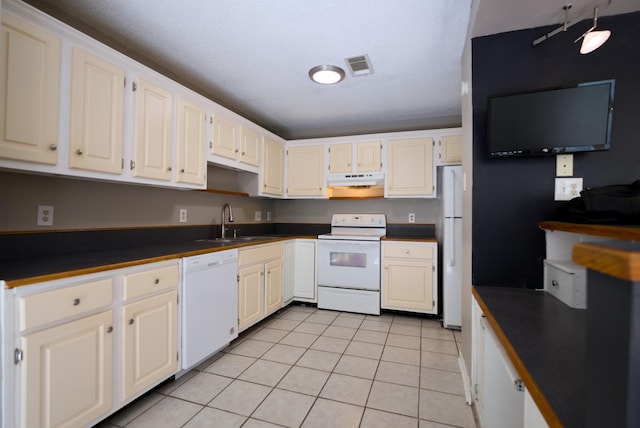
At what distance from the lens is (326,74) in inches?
98.3

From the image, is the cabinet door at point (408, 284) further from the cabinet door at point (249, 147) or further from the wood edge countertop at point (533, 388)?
the wood edge countertop at point (533, 388)

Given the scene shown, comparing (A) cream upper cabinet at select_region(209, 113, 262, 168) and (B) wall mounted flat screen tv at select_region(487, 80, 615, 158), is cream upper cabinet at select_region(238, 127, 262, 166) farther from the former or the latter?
(B) wall mounted flat screen tv at select_region(487, 80, 615, 158)

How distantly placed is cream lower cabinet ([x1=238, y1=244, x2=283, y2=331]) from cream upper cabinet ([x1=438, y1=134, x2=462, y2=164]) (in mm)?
2196

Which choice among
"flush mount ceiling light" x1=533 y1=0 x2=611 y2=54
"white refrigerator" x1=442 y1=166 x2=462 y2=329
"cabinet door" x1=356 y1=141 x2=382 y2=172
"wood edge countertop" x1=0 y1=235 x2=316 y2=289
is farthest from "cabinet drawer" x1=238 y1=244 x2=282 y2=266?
"flush mount ceiling light" x1=533 y1=0 x2=611 y2=54

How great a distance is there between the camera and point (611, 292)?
17.1 inches

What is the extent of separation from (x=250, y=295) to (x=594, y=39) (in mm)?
2935


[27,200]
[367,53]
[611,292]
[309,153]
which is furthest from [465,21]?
[27,200]

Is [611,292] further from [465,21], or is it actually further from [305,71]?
[305,71]

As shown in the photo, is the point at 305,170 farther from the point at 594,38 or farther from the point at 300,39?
the point at 594,38

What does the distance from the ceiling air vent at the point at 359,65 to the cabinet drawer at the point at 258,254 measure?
6.20 ft

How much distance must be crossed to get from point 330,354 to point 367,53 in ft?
8.13

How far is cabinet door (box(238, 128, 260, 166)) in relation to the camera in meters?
3.05

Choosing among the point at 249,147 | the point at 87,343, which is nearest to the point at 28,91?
the point at 87,343

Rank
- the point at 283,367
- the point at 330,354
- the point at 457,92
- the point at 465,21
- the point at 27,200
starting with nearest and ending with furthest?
1. the point at 27,200
2. the point at 465,21
3. the point at 283,367
4. the point at 330,354
5. the point at 457,92
